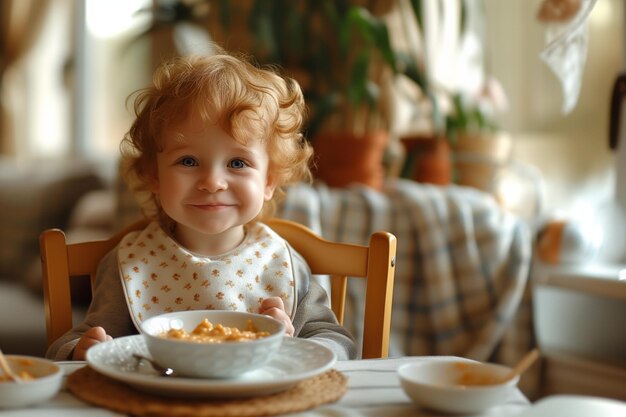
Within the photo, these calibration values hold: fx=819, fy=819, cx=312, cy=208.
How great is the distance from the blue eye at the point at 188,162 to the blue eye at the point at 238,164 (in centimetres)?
5

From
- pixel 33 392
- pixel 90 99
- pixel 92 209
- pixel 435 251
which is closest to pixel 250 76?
pixel 33 392

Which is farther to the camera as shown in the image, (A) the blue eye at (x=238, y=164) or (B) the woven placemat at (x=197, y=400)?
(A) the blue eye at (x=238, y=164)

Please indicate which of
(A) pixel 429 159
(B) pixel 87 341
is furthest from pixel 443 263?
(B) pixel 87 341

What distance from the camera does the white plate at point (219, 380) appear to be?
688mm

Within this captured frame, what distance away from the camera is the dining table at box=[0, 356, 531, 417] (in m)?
0.68

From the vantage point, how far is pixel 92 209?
273 centimetres

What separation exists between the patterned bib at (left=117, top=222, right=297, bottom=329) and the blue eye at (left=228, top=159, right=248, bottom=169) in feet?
0.43

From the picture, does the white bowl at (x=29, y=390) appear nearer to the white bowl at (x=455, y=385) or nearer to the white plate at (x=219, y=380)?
the white plate at (x=219, y=380)

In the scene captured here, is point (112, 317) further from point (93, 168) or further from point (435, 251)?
point (93, 168)

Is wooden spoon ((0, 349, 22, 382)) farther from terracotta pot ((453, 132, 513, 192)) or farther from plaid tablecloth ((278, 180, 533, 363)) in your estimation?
terracotta pot ((453, 132, 513, 192))

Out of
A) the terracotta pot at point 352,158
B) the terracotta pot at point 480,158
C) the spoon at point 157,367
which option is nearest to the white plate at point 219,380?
the spoon at point 157,367

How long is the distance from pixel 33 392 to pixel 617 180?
190 cm

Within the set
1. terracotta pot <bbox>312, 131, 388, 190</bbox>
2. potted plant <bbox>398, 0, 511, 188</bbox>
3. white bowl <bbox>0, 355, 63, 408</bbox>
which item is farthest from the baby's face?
potted plant <bbox>398, 0, 511, 188</bbox>

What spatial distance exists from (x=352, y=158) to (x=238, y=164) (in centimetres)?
118
